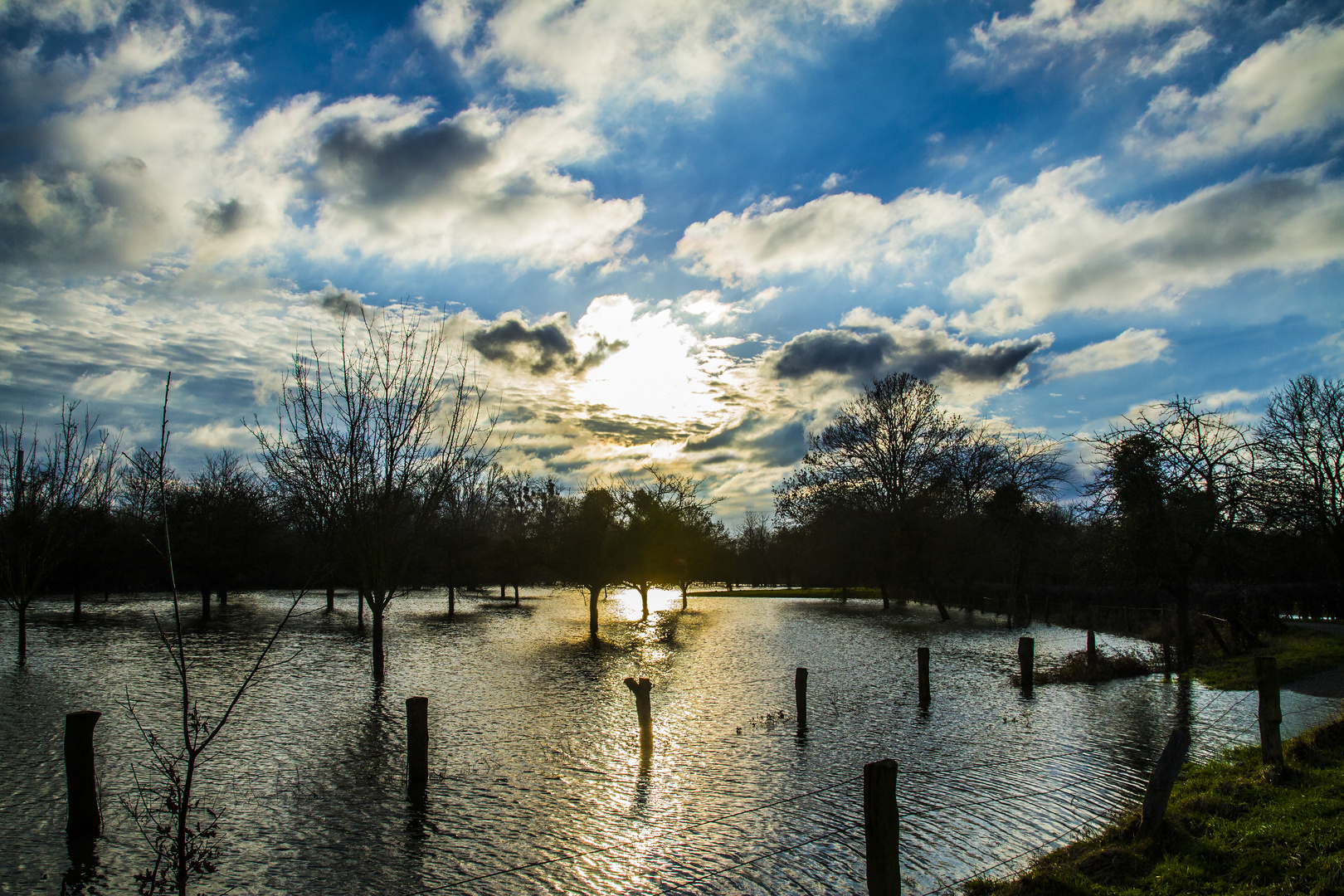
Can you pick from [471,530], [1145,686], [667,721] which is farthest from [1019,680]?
[471,530]

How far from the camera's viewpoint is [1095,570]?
2072 cm

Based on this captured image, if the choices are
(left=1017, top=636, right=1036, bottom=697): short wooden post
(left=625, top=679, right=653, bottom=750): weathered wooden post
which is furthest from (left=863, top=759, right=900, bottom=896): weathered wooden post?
(left=1017, top=636, right=1036, bottom=697): short wooden post

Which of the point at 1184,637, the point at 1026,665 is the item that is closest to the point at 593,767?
the point at 1026,665

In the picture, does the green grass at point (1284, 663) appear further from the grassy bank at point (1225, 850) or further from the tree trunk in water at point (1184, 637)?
the grassy bank at point (1225, 850)

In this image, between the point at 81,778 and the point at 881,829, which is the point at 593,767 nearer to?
the point at 81,778

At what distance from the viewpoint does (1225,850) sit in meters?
6.45

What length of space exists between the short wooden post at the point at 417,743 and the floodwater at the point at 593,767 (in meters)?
0.40

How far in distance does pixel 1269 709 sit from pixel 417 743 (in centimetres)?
1155

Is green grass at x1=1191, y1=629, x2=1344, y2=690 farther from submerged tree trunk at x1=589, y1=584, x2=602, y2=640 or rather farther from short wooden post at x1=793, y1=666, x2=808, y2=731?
submerged tree trunk at x1=589, y1=584, x2=602, y2=640

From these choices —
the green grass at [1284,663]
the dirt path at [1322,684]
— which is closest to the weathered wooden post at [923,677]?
the green grass at [1284,663]

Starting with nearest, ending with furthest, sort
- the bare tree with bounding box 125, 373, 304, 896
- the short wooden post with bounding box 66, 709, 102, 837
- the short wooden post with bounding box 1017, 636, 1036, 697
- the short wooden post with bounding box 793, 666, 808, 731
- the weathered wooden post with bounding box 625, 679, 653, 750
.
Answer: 1. the bare tree with bounding box 125, 373, 304, 896
2. the short wooden post with bounding box 66, 709, 102, 837
3. the weathered wooden post with bounding box 625, 679, 653, 750
4. the short wooden post with bounding box 793, 666, 808, 731
5. the short wooden post with bounding box 1017, 636, 1036, 697

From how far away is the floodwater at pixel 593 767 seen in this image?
25.8ft

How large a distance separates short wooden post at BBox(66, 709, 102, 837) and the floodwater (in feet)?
0.89

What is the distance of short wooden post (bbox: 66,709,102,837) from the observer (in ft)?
28.3
